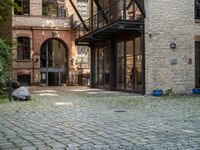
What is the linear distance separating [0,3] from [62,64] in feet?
64.7

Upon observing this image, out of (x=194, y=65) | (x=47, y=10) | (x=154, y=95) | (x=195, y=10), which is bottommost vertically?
(x=154, y=95)

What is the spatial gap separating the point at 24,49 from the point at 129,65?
1488 centimetres

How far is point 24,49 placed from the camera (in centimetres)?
3322

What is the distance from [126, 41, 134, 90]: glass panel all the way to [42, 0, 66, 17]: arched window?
49.1ft

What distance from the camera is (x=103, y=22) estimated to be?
76.3 ft

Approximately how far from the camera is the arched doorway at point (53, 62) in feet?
112

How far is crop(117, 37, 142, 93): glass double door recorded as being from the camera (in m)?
19.7

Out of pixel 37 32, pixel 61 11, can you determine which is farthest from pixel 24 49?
pixel 61 11

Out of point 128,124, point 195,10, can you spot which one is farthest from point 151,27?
point 128,124

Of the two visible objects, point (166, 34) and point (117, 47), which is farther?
point (117, 47)

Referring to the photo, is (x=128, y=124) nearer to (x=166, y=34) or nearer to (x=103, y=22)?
(x=166, y=34)

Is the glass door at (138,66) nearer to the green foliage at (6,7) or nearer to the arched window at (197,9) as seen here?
the arched window at (197,9)

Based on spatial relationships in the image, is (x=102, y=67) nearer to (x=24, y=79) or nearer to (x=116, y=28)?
(x=116, y=28)

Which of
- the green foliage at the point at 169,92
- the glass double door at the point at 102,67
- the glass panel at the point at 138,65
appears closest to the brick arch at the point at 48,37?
the glass double door at the point at 102,67
